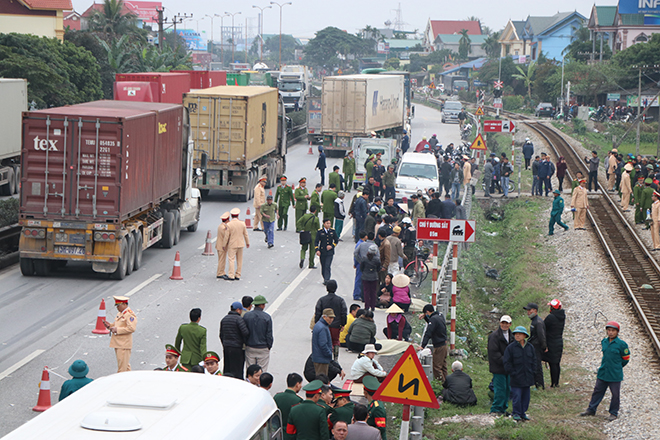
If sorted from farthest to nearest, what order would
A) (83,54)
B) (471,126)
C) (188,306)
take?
(471,126), (83,54), (188,306)

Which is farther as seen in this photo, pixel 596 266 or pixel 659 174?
pixel 659 174

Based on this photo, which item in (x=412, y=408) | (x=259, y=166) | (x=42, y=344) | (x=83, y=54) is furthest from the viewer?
(x=83, y=54)

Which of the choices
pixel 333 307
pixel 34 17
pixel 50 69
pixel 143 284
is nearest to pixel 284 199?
pixel 143 284

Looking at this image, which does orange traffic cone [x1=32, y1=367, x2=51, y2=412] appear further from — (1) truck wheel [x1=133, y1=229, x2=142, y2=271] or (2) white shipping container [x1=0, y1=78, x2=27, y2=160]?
(2) white shipping container [x1=0, y1=78, x2=27, y2=160]

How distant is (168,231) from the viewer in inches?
834

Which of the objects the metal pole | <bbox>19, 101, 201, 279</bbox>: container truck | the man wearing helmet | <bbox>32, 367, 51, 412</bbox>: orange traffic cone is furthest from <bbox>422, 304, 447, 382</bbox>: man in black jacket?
<bbox>19, 101, 201, 279</bbox>: container truck

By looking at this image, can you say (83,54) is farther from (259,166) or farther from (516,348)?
(516,348)

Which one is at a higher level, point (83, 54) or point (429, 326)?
point (83, 54)

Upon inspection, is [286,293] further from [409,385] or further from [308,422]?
[409,385]

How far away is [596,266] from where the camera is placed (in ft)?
73.4

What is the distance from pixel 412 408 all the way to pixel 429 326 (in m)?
1.59

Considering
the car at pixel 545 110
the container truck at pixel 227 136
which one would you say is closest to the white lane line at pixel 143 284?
the container truck at pixel 227 136

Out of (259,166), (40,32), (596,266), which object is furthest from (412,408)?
(40,32)

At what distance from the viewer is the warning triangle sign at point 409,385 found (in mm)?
7711
